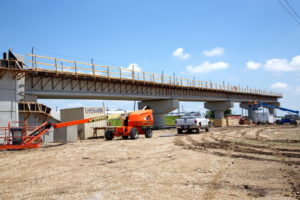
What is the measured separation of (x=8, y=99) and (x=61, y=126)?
533cm

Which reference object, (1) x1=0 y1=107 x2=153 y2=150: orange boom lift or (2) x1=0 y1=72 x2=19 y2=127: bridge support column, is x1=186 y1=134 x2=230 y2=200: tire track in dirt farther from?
(2) x1=0 y1=72 x2=19 y2=127: bridge support column

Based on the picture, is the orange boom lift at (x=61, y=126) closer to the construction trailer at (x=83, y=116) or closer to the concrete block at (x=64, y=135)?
the concrete block at (x=64, y=135)

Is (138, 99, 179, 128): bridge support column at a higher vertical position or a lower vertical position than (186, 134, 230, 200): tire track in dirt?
higher

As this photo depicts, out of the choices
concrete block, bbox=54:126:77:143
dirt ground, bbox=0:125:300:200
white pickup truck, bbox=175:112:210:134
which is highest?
white pickup truck, bbox=175:112:210:134

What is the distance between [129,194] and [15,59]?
17653 millimetres

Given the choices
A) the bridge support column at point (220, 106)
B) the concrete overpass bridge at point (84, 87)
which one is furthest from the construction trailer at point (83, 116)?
the bridge support column at point (220, 106)

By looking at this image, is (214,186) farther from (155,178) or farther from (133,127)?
(133,127)

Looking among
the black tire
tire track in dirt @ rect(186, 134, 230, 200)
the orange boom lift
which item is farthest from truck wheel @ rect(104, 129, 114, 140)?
tire track in dirt @ rect(186, 134, 230, 200)

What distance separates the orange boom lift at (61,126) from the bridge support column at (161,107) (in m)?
20.0

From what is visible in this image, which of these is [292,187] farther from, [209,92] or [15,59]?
[209,92]

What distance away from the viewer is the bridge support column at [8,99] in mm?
18567

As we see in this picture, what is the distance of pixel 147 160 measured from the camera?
35.0 feet

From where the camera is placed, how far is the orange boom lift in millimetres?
15469

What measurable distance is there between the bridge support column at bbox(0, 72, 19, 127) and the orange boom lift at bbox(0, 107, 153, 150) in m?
0.57
